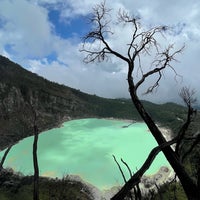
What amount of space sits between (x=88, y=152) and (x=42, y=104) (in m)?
59.6

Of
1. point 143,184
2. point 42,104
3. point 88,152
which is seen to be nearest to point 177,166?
point 143,184

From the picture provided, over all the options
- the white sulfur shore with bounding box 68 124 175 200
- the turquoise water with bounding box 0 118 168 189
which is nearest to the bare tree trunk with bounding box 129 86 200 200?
the white sulfur shore with bounding box 68 124 175 200

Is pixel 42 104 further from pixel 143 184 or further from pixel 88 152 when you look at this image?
pixel 143 184

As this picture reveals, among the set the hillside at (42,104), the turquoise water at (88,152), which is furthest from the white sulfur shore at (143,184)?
the hillside at (42,104)

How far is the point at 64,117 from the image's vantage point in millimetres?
158500

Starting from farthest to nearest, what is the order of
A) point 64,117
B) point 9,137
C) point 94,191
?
1. point 64,117
2. point 9,137
3. point 94,191

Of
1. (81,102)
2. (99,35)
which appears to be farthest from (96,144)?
(99,35)

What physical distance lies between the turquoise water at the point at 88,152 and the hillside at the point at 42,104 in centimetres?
712

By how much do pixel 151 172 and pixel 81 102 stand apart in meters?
112

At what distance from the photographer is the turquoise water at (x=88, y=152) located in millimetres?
78812

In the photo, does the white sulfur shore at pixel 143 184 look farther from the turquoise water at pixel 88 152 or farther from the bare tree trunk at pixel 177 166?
the bare tree trunk at pixel 177 166

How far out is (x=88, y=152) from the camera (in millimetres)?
101375

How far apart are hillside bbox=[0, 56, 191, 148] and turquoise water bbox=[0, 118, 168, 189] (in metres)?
7.12

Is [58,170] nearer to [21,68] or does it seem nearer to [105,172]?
[105,172]
